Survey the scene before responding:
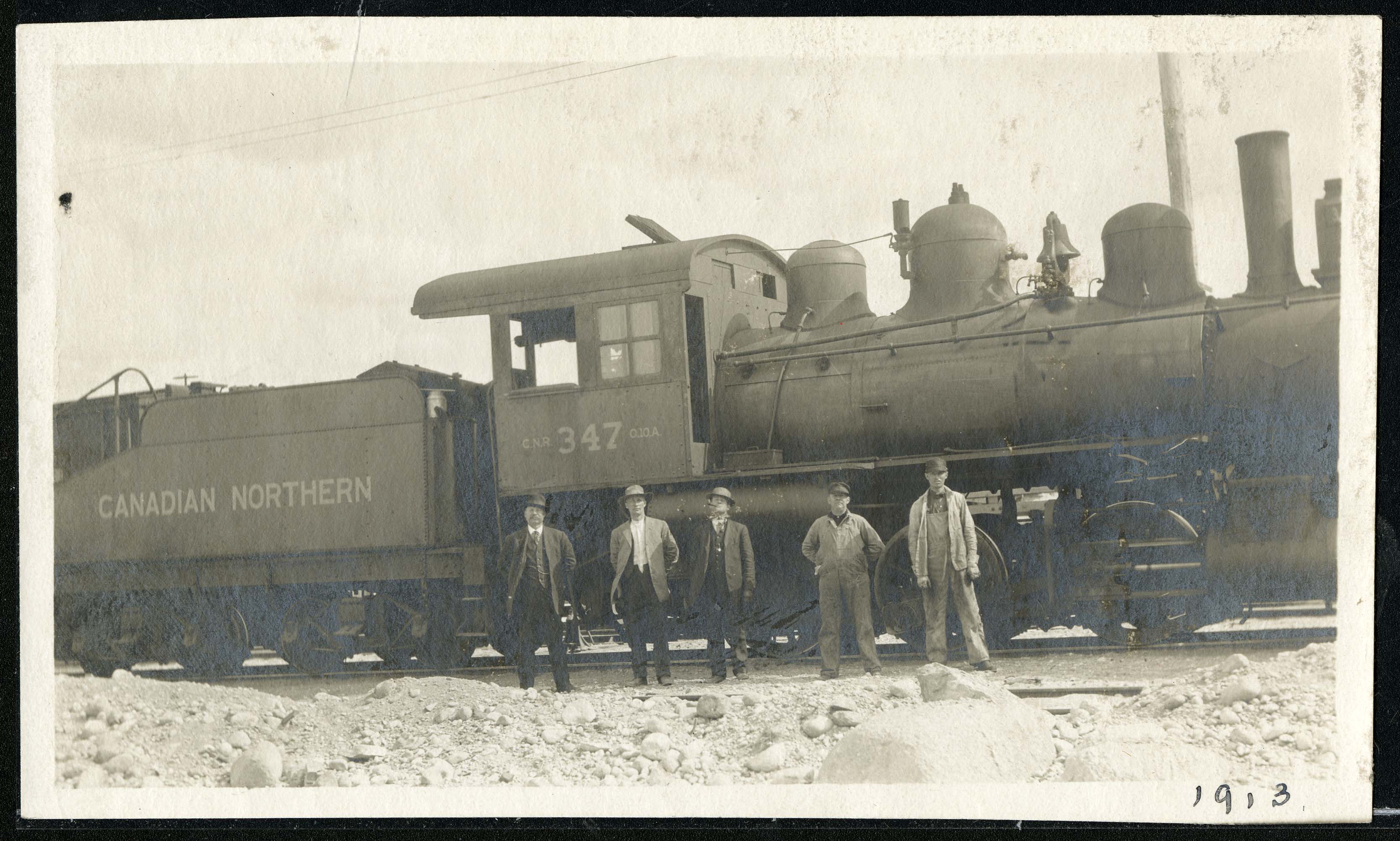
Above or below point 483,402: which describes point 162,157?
above

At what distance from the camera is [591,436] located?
786 centimetres

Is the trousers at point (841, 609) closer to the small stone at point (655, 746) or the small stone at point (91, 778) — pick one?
the small stone at point (655, 746)

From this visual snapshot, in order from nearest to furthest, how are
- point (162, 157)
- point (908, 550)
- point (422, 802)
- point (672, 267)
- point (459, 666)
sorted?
point (422, 802) < point (162, 157) < point (908, 550) < point (672, 267) < point (459, 666)

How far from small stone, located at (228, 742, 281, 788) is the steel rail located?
158 inches

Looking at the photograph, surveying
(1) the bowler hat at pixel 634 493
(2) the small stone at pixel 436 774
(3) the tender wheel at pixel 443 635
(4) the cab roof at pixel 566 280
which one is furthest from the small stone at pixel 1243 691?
(3) the tender wheel at pixel 443 635

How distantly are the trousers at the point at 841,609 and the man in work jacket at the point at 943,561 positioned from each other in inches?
14.0

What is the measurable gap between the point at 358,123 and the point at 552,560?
3.08 meters

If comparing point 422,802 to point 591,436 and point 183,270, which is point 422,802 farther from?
point 183,270

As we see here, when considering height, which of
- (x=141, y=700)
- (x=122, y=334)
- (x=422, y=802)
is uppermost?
(x=122, y=334)

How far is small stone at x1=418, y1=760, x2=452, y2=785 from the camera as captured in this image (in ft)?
19.0

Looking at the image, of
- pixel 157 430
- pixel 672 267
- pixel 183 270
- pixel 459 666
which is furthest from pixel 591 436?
pixel 157 430

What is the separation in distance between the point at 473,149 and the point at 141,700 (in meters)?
3.98

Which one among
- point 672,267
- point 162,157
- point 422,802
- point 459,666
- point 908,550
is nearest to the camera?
point 422,802

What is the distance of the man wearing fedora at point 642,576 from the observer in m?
7.23
